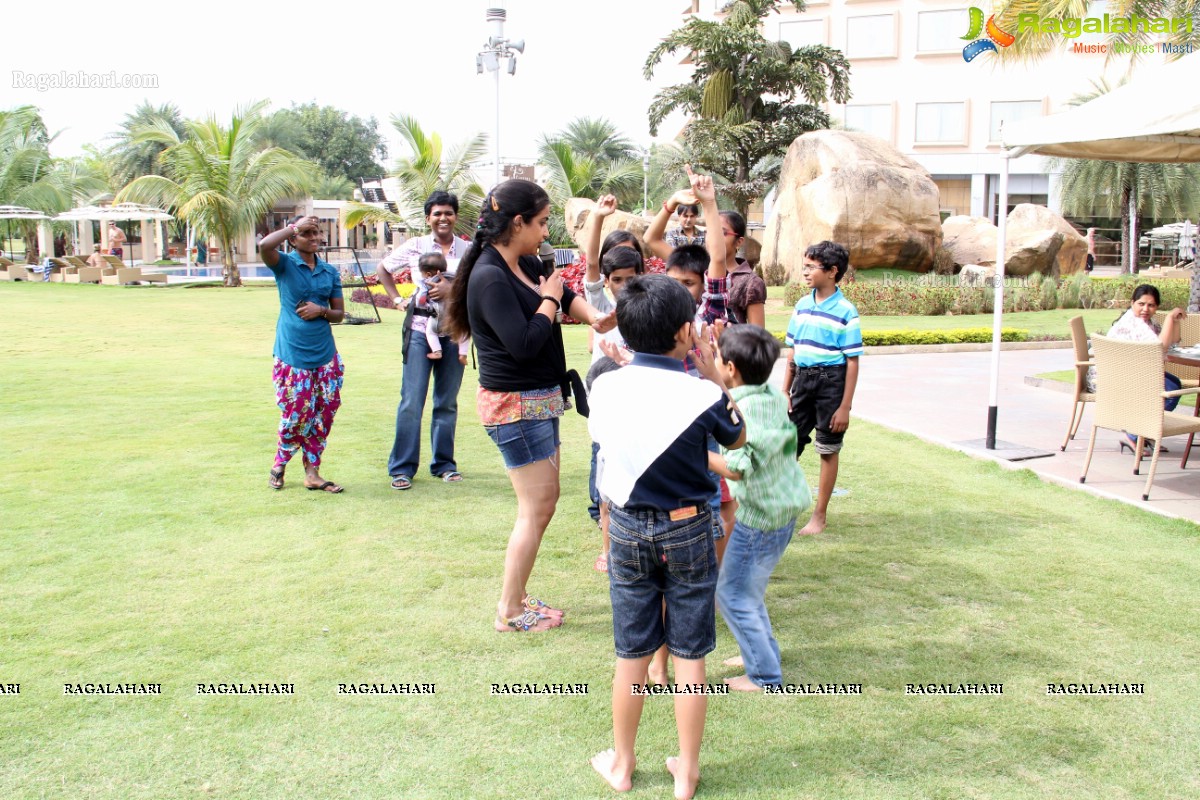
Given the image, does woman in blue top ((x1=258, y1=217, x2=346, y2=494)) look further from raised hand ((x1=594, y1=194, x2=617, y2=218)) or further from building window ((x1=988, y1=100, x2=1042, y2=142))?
building window ((x1=988, y1=100, x2=1042, y2=142))

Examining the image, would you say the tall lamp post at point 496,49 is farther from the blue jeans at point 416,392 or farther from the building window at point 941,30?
the building window at point 941,30

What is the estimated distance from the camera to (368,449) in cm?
726

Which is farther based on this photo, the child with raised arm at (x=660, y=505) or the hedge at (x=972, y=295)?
the hedge at (x=972, y=295)

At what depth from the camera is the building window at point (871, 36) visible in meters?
42.5

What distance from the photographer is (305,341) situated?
18.7 ft

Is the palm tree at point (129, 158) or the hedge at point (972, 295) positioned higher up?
the palm tree at point (129, 158)

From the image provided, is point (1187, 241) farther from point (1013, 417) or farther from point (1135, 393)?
point (1135, 393)

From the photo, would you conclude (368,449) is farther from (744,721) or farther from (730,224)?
(744,721)

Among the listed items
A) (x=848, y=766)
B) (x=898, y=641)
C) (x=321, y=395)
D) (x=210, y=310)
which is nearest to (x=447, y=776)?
(x=848, y=766)

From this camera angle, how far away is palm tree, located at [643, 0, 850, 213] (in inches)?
1112

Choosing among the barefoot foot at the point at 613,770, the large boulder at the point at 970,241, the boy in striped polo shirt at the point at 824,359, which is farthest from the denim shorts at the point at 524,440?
the large boulder at the point at 970,241

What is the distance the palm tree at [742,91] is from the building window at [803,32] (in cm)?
1391

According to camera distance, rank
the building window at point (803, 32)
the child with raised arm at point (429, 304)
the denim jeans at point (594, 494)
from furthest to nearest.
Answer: the building window at point (803, 32) → the child with raised arm at point (429, 304) → the denim jeans at point (594, 494)

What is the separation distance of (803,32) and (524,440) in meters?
44.0
